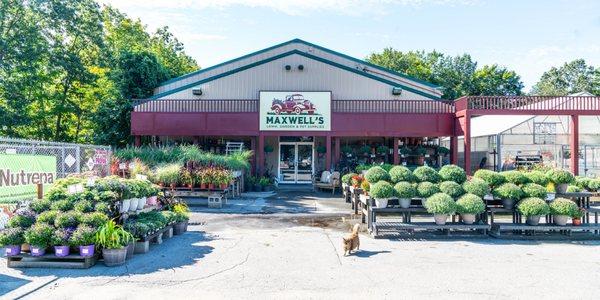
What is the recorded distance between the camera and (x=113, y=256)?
23.2ft

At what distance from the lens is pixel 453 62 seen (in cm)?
5759

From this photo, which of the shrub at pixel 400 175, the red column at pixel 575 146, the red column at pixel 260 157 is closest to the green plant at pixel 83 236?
the shrub at pixel 400 175

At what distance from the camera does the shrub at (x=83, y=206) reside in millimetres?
7547

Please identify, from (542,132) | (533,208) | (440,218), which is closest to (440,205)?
(440,218)

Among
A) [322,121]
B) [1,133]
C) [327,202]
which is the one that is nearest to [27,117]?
[1,133]

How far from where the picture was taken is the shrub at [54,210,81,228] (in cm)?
717

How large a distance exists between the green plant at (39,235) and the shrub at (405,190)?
674 cm

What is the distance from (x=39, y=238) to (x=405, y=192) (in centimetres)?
701

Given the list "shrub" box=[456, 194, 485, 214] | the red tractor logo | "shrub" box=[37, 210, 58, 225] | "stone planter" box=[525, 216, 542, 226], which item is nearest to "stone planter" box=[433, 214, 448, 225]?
"shrub" box=[456, 194, 485, 214]

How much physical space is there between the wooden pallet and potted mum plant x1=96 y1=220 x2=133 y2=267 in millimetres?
266

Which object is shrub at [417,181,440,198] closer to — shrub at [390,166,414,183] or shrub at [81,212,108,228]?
shrub at [390,166,414,183]

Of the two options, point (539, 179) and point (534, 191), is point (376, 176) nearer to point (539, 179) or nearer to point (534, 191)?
point (534, 191)

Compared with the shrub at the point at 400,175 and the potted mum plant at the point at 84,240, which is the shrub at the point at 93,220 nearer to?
the potted mum plant at the point at 84,240

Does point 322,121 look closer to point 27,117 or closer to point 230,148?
point 230,148
